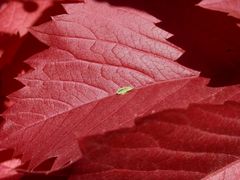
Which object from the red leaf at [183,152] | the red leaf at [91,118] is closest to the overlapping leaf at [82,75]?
the red leaf at [91,118]

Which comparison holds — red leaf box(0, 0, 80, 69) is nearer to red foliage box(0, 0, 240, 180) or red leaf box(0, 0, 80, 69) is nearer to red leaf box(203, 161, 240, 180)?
red foliage box(0, 0, 240, 180)

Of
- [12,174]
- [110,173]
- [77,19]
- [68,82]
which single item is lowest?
[12,174]

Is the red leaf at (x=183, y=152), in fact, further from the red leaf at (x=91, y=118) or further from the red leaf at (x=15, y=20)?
the red leaf at (x=15, y=20)

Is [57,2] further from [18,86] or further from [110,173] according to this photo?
[110,173]

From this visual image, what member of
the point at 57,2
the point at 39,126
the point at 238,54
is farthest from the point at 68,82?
the point at 238,54

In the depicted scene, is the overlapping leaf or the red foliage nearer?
the red foliage

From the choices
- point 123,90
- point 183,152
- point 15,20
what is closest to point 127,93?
point 123,90

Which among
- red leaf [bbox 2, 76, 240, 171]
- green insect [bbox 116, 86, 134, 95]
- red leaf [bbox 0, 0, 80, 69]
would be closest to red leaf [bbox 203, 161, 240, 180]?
red leaf [bbox 2, 76, 240, 171]

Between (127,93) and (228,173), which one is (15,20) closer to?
(127,93)
